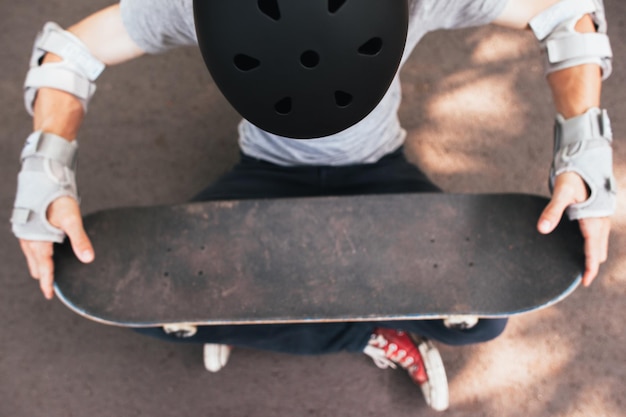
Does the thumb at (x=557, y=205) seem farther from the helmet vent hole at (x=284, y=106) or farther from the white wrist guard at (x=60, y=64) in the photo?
the white wrist guard at (x=60, y=64)

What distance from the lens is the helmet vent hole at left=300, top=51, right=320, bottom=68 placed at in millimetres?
638

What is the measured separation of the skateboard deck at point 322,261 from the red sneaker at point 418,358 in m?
0.24

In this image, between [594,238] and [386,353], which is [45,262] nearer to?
[386,353]

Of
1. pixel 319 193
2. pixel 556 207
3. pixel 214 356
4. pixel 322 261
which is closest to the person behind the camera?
pixel 556 207

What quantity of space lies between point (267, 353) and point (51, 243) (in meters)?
0.58

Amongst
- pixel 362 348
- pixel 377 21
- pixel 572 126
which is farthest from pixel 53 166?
pixel 572 126

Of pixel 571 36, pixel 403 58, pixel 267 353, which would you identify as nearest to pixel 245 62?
pixel 403 58

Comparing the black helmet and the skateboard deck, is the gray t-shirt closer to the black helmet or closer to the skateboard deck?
the skateboard deck

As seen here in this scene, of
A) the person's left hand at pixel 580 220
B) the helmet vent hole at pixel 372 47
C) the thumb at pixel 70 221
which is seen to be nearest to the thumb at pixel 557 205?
the person's left hand at pixel 580 220

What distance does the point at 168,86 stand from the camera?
1.50 metres

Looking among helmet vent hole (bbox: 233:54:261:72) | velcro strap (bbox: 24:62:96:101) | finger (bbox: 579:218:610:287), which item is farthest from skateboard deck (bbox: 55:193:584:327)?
helmet vent hole (bbox: 233:54:261:72)

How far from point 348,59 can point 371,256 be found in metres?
0.45

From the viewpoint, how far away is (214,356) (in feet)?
3.95

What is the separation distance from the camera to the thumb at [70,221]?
0.91 m
